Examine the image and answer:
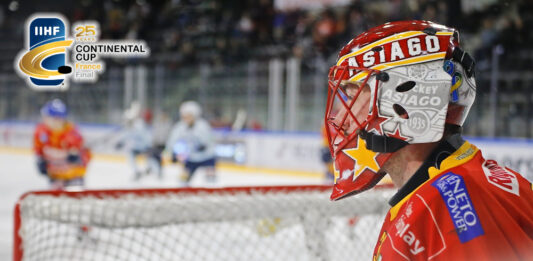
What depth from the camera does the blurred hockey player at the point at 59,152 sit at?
16.1 ft

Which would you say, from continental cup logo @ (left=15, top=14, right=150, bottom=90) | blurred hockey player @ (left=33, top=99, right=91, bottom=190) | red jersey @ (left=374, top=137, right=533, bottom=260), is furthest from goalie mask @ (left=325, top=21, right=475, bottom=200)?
blurred hockey player @ (left=33, top=99, right=91, bottom=190)

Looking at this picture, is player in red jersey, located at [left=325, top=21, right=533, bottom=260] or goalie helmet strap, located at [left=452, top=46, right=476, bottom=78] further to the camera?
goalie helmet strap, located at [left=452, top=46, right=476, bottom=78]

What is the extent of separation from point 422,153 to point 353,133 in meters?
0.11

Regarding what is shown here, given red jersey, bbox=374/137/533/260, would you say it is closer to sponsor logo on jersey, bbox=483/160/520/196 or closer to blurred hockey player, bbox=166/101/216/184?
sponsor logo on jersey, bbox=483/160/520/196

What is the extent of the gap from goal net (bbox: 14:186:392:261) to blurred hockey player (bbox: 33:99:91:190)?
3.03m

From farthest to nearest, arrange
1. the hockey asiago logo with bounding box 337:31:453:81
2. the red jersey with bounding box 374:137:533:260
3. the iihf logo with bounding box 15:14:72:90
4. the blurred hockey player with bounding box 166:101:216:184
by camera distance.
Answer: the blurred hockey player with bounding box 166:101:216:184, the iihf logo with bounding box 15:14:72:90, the hockey asiago logo with bounding box 337:31:453:81, the red jersey with bounding box 374:137:533:260

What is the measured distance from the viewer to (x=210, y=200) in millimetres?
1787

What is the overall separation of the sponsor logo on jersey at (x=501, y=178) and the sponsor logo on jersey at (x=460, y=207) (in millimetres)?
54

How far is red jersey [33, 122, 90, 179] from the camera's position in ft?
16.2

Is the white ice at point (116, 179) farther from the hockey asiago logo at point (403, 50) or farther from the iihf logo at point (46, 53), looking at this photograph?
Answer: the hockey asiago logo at point (403, 50)

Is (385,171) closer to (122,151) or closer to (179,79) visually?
(179,79)

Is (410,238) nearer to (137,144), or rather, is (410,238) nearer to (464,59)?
(464,59)

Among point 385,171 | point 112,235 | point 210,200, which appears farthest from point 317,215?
point 385,171

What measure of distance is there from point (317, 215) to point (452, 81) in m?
1.05
